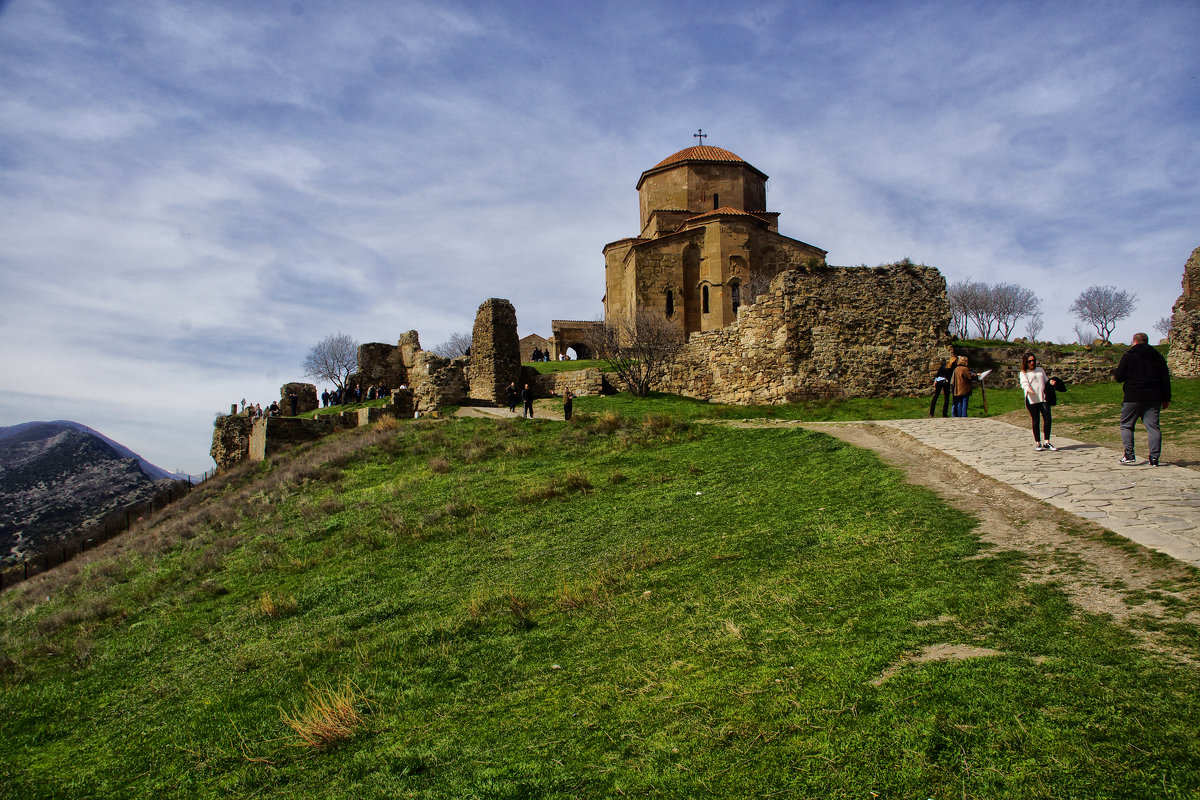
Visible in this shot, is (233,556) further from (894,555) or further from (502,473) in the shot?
(894,555)

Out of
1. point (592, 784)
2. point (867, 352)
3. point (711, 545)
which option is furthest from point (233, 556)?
point (867, 352)

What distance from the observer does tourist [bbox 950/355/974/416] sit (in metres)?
15.6

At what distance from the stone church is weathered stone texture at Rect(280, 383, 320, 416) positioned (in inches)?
683

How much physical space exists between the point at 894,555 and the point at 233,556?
12215 mm

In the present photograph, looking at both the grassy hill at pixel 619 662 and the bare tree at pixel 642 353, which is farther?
the bare tree at pixel 642 353

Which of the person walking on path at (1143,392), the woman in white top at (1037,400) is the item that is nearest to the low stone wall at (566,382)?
the woman in white top at (1037,400)

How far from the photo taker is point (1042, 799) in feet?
10.3

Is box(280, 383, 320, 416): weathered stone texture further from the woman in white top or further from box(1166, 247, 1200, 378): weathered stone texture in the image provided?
box(1166, 247, 1200, 378): weathered stone texture

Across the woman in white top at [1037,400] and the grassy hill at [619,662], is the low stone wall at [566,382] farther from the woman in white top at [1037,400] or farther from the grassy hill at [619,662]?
the woman in white top at [1037,400]

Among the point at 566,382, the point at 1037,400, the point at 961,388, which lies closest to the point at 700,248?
the point at 566,382

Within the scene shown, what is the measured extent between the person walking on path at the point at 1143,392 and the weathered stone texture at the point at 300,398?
3658 cm

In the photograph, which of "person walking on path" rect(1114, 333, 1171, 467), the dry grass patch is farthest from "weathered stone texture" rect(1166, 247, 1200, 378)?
the dry grass patch

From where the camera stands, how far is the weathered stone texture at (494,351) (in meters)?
27.9

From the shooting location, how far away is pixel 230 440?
29656 millimetres
